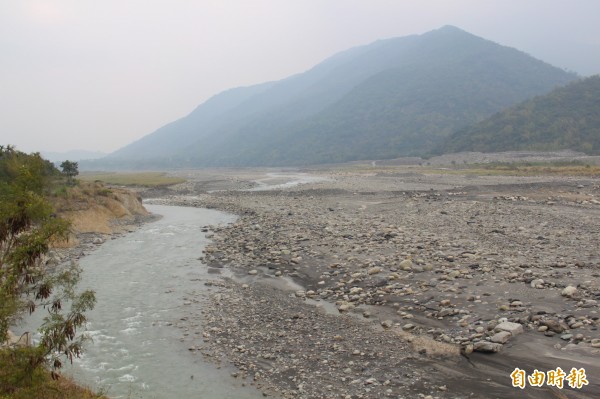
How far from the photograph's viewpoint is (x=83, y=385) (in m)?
11.6

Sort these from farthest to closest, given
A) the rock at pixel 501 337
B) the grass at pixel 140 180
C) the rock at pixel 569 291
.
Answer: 1. the grass at pixel 140 180
2. the rock at pixel 569 291
3. the rock at pixel 501 337

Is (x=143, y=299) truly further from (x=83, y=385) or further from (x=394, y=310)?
(x=394, y=310)

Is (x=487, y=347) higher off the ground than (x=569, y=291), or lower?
lower

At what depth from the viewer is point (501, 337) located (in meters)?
12.4

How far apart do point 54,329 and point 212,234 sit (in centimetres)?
2826

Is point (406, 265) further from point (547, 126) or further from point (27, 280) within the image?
point (547, 126)

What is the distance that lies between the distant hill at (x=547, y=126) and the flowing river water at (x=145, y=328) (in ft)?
425

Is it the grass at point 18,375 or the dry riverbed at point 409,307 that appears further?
the dry riverbed at point 409,307

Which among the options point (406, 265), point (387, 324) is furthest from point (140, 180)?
point (387, 324)

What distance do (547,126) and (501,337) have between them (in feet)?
505

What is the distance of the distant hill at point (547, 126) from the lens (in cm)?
13100

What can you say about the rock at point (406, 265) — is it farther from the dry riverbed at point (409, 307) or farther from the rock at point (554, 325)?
the rock at point (554, 325)

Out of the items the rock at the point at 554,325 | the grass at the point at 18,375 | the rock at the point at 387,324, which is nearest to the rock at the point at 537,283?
the rock at the point at 554,325

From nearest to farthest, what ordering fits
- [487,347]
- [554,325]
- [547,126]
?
[487,347]
[554,325]
[547,126]
